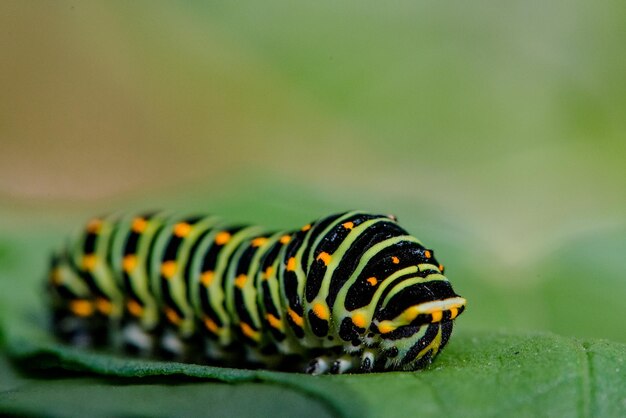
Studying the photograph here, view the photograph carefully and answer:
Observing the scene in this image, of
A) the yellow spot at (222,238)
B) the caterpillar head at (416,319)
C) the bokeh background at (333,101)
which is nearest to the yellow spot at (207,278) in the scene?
the yellow spot at (222,238)

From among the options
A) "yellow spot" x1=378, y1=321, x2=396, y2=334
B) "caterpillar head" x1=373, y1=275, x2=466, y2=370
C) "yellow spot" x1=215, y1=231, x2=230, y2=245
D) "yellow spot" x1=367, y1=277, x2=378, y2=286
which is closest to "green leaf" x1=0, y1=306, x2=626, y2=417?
"caterpillar head" x1=373, y1=275, x2=466, y2=370

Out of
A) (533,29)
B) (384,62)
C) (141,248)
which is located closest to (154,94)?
(384,62)

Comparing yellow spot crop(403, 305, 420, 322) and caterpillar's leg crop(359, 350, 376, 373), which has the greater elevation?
yellow spot crop(403, 305, 420, 322)

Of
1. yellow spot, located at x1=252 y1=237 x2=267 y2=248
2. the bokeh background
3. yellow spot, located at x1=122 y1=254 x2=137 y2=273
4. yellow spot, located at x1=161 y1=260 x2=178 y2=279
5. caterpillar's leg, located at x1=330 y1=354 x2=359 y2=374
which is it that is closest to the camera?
caterpillar's leg, located at x1=330 y1=354 x2=359 y2=374

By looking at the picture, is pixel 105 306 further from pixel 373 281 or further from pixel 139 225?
pixel 373 281

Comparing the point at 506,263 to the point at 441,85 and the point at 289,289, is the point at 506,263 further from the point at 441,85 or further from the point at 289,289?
the point at 441,85

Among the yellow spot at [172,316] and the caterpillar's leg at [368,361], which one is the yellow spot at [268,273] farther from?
the yellow spot at [172,316]

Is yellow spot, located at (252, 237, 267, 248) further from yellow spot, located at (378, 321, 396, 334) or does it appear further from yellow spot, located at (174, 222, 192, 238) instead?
yellow spot, located at (378, 321, 396, 334)
